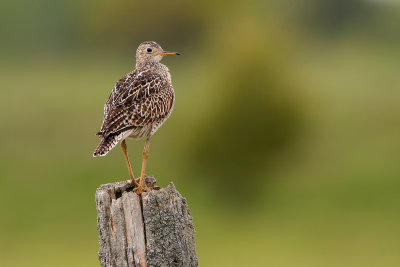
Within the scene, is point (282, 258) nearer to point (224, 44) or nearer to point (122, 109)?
point (224, 44)

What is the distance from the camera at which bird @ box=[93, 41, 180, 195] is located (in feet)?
35.0

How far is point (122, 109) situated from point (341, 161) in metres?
38.8

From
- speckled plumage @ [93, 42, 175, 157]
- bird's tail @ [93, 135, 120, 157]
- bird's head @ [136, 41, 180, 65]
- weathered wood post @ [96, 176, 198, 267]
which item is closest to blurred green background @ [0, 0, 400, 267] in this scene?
bird's head @ [136, 41, 180, 65]

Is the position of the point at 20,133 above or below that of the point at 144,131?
above

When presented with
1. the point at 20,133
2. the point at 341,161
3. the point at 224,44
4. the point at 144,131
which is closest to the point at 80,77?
the point at 20,133

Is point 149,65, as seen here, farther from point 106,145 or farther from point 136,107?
point 106,145

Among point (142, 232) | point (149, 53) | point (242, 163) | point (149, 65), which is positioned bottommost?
point (142, 232)

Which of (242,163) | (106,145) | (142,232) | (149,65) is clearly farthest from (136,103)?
(242,163)

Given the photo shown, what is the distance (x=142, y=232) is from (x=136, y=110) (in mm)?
2856

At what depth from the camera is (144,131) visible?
1141 cm

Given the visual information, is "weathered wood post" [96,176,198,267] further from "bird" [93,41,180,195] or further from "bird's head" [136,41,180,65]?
"bird's head" [136,41,180,65]

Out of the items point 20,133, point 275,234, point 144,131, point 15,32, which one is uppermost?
point 15,32

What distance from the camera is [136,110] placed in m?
11.1

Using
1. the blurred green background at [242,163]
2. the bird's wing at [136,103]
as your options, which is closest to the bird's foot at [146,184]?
the bird's wing at [136,103]
